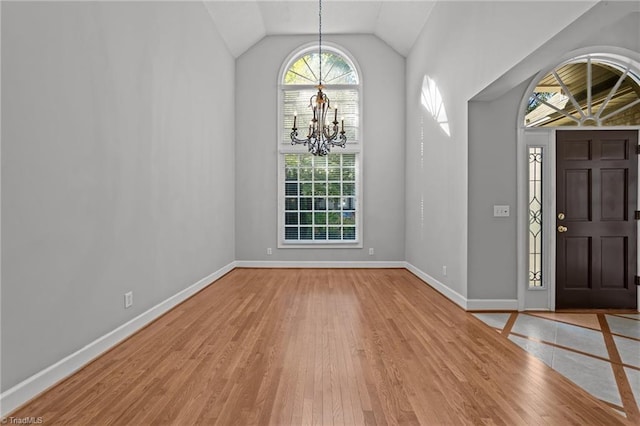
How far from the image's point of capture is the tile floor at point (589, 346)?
2.30 meters

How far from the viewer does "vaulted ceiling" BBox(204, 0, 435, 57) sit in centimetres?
564

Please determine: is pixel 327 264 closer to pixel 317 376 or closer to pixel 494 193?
pixel 494 193

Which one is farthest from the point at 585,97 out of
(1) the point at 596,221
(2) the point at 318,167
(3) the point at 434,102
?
(2) the point at 318,167

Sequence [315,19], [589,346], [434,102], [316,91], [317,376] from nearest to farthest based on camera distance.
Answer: [317,376]
[589,346]
[434,102]
[315,19]
[316,91]

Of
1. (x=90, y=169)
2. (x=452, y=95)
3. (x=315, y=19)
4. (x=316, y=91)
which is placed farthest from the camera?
(x=316, y=91)

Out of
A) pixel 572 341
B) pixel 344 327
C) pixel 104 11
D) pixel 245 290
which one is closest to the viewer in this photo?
pixel 104 11

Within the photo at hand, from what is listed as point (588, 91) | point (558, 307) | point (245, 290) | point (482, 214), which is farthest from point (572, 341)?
point (245, 290)

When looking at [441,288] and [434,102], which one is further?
[434,102]

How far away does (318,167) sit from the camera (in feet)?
23.2

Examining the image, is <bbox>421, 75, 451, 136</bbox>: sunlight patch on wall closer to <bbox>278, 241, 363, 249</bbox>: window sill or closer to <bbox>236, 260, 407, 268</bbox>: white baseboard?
<bbox>278, 241, 363, 249</bbox>: window sill

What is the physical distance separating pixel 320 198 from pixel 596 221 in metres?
4.39

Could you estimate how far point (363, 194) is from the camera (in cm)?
693

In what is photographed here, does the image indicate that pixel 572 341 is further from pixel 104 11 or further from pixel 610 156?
pixel 104 11

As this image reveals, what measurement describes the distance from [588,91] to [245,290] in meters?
4.98
